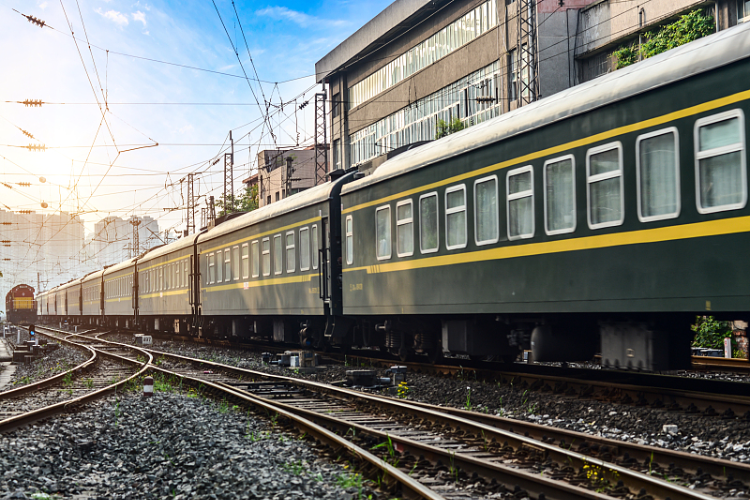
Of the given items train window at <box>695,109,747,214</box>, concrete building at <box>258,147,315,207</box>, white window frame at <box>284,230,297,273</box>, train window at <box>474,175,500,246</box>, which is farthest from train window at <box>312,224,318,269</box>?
concrete building at <box>258,147,315,207</box>

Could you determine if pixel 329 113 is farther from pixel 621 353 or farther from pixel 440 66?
pixel 621 353

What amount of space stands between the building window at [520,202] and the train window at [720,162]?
248 cm

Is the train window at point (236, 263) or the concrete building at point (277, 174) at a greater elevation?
the concrete building at point (277, 174)

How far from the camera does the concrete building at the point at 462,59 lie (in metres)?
23.9

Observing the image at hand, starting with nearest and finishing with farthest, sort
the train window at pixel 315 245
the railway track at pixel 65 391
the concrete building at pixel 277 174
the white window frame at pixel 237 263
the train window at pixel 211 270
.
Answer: the railway track at pixel 65 391 < the train window at pixel 315 245 < the white window frame at pixel 237 263 < the train window at pixel 211 270 < the concrete building at pixel 277 174

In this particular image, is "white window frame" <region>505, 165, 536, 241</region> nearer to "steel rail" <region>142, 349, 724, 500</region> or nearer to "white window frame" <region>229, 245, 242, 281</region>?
"steel rail" <region>142, 349, 724, 500</region>

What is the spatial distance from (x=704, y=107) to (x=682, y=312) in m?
1.94

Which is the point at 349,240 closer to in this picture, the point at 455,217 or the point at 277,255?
the point at 455,217

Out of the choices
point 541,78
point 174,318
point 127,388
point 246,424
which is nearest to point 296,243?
point 127,388

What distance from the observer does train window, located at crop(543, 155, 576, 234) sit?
8.67m

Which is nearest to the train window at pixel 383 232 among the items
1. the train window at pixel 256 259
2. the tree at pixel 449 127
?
the train window at pixel 256 259

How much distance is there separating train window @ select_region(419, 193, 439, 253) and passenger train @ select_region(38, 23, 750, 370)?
0.03 meters

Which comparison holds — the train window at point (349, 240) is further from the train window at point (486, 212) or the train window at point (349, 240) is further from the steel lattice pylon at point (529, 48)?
the steel lattice pylon at point (529, 48)

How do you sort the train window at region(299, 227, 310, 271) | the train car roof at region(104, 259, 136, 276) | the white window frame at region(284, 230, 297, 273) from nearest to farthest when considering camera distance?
the train window at region(299, 227, 310, 271), the white window frame at region(284, 230, 297, 273), the train car roof at region(104, 259, 136, 276)
